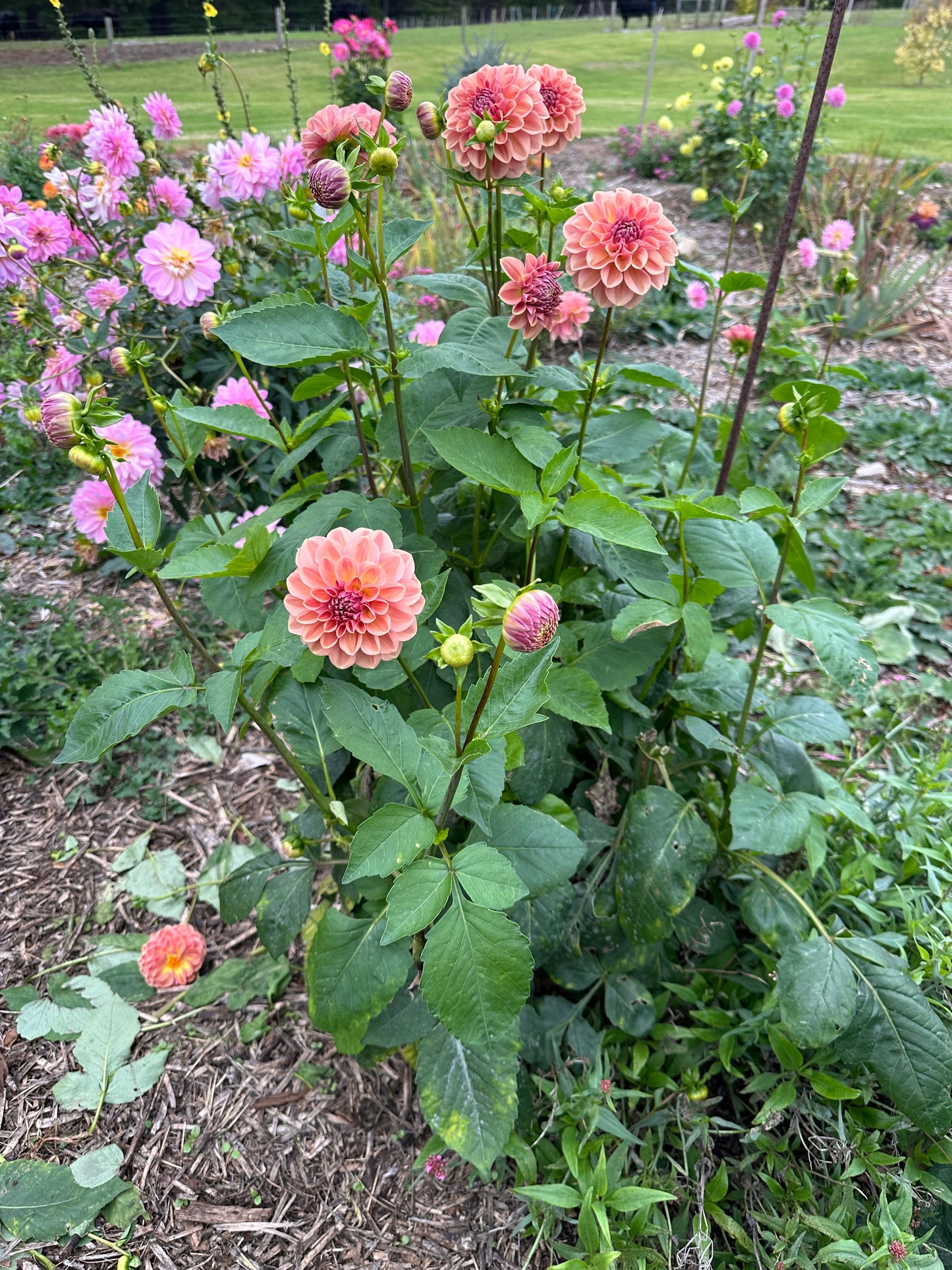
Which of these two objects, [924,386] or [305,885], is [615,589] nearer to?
[305,885]

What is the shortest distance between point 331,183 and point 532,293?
0.29 m

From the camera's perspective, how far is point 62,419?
0.89m

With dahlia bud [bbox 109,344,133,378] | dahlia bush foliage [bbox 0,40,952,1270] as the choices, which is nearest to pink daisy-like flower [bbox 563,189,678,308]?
dahlia bush foliage [bbox 0,40,952,1270]

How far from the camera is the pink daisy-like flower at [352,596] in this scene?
798 mm

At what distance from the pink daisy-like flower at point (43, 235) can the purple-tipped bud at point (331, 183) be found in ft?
4.59

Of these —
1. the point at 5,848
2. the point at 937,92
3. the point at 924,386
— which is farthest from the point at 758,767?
the point at 937,92

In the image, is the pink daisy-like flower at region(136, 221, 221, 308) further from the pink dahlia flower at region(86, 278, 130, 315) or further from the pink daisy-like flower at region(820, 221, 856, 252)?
the pink daisy-like flower at region(820, 221, 856, 252)

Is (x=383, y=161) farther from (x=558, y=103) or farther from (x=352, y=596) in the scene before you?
(x=352, y=596)

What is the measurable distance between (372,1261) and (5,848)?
3.82 ft

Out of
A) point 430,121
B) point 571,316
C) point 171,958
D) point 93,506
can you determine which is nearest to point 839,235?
point 571,316

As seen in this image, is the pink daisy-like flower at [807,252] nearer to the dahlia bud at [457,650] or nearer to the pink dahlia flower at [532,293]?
the pink dahlia flower at [532,293]

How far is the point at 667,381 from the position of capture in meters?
1.23

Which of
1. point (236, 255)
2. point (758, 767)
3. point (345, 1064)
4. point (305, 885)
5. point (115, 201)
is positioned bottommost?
point (345, 1064)

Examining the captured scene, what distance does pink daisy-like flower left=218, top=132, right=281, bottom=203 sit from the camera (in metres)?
1.78
